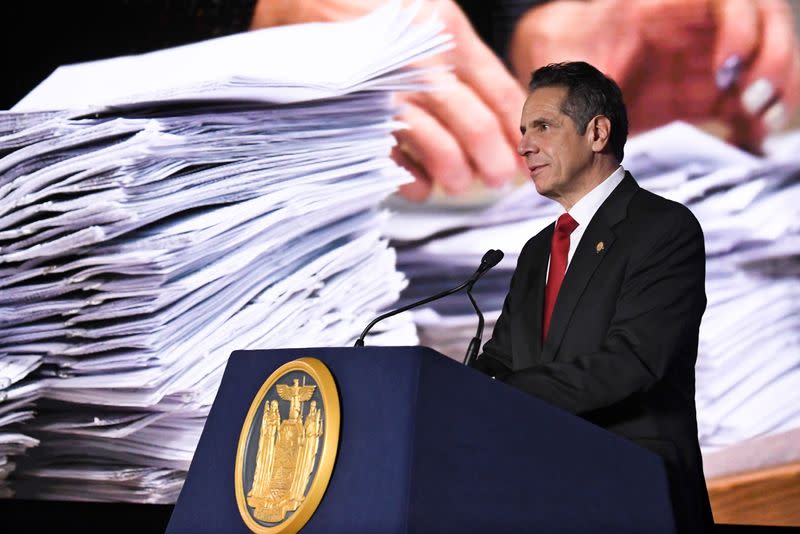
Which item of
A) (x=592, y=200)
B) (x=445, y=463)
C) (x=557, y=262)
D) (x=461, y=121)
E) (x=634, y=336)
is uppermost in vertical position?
(x=461, y=121)

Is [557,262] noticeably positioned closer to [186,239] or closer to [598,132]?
[598,132]

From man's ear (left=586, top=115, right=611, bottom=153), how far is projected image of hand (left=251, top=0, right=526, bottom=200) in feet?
2.89

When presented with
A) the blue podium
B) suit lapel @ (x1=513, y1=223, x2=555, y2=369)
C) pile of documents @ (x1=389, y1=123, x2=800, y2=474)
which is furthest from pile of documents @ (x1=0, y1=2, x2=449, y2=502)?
the blue podium

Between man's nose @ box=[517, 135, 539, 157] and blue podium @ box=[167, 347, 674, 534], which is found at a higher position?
man's nose @ box=[517, 135, 539, 157]

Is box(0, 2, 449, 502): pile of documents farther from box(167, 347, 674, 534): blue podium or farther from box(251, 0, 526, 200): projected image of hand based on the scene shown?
box(167, 347, 674, 534): blue podium

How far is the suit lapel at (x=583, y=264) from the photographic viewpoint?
62.1 inches

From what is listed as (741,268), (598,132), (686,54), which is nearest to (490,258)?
(598,132)

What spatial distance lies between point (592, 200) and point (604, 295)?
249 mm

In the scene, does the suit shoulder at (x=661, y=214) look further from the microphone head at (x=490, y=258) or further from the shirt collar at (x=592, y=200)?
the microphone head at (x=490, y=258)

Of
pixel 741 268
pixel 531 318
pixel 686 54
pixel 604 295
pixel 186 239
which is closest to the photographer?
pixel 604 295

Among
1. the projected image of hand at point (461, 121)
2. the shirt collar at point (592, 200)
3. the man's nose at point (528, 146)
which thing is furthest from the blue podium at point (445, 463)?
the projected image of hand at point (461, 121)

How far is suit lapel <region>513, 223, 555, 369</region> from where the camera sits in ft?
5.46

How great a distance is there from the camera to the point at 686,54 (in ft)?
8.05

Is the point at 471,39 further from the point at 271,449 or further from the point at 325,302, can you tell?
the point at 271,449
